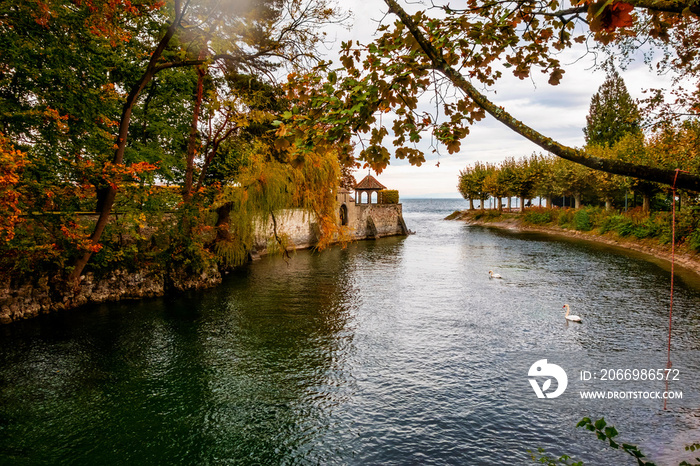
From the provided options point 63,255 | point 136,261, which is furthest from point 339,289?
point 63,255

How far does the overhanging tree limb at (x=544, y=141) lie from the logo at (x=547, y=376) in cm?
802

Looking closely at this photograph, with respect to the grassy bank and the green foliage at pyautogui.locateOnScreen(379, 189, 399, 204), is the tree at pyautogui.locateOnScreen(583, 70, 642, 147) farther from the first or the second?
the green foliage at pyautogui.locateOnScreen(379, 189, 399, 204)

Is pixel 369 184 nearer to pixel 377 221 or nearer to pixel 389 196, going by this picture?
pixel 377 221

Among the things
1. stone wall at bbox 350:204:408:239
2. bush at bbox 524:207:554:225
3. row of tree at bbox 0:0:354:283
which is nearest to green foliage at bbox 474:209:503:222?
bush at bbox 524:207:554:225

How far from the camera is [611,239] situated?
39500 mm

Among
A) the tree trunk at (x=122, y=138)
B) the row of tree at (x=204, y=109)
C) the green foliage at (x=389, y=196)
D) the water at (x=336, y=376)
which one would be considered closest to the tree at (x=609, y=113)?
the green foliage at (x=389, y=196)

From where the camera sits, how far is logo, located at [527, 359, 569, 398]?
10.2 metres

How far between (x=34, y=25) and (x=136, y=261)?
32.7 feet

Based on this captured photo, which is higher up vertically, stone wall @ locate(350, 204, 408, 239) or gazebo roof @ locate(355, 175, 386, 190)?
gazebo roof @ locate(355, 175, 386, 190)

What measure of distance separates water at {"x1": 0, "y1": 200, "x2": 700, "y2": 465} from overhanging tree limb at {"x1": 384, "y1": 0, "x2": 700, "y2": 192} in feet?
19.8

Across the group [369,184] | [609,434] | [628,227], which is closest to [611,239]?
[628,227]

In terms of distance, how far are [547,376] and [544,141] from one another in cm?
924

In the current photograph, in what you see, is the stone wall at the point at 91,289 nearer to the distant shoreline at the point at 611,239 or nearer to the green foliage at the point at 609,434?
the green foliage at the point at 609,434

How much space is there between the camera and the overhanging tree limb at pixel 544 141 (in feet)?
11.3
